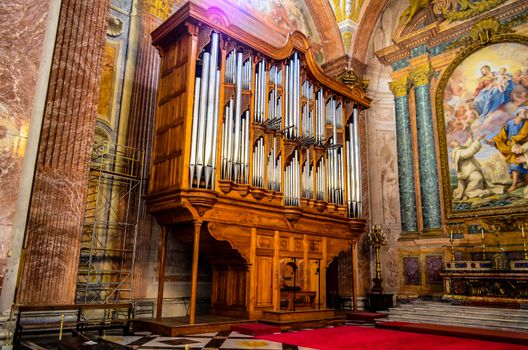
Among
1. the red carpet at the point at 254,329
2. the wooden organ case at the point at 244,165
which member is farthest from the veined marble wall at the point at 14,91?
the red carpet at the point at 254,329

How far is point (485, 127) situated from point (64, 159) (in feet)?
30.8

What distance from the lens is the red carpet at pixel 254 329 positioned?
6792mm

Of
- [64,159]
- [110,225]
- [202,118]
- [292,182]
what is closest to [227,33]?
[202,118]

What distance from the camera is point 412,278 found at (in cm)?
1100

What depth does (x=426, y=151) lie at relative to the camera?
11.5 metres

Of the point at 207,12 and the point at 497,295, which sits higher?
the point at 207,12

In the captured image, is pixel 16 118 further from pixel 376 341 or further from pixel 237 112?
pixel 376 341

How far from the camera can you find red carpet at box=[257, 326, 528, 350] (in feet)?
19.4

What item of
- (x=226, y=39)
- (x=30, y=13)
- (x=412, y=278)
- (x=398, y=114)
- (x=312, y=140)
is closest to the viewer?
(x=30, y=13)

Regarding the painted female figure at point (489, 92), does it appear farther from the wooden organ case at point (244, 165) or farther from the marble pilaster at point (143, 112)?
the marble pilaster at point (143, 112)

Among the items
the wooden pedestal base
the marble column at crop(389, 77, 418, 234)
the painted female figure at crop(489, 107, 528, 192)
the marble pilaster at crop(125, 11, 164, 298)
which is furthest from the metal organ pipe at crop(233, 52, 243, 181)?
the painted female figure at crop(489, 107, 528, 192)

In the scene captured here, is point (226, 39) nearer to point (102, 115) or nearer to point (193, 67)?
point (193, 67)

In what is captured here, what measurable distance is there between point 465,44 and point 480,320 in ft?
23.3

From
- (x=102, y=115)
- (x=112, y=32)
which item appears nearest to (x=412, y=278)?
(x=102, y=115)
